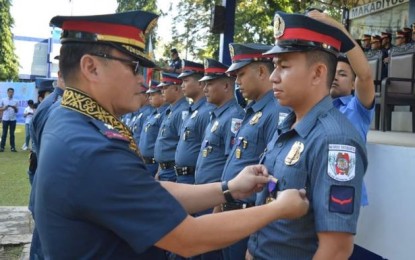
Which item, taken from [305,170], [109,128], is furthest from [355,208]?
[109,128]

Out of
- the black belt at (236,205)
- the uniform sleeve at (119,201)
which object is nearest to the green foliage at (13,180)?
the black belt at (236,205)

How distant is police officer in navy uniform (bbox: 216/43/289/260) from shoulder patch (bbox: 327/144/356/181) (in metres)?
1.52

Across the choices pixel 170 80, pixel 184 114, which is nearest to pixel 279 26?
pixel 184 114

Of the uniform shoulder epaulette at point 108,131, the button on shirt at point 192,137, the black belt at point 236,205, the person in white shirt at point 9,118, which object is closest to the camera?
the uniform shoulder epaulette at point 108,131

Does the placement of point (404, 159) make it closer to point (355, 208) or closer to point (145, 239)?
point (355, 208)

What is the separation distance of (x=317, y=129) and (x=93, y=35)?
3.33 feet

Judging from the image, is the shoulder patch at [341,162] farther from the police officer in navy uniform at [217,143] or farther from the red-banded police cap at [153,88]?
the red-banded police cap at [153,88]

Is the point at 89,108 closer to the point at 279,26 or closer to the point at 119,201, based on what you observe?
the point at 119,201

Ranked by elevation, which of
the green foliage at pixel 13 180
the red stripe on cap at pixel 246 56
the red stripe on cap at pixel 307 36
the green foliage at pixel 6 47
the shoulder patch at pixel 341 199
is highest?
the green foliage at pixel 6 47

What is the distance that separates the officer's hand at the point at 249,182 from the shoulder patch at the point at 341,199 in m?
0.36

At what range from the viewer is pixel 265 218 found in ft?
5.13

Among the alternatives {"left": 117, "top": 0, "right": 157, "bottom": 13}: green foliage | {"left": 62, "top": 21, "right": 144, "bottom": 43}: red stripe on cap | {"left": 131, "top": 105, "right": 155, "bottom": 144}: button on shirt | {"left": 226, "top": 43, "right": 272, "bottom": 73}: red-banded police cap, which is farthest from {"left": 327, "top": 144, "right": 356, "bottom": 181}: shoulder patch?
{"left": 117, "top": 0, "right": 157, "bottom": 13}: green foliage

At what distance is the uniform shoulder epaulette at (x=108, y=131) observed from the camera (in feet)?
4.88

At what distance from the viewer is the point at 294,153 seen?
199 cm
